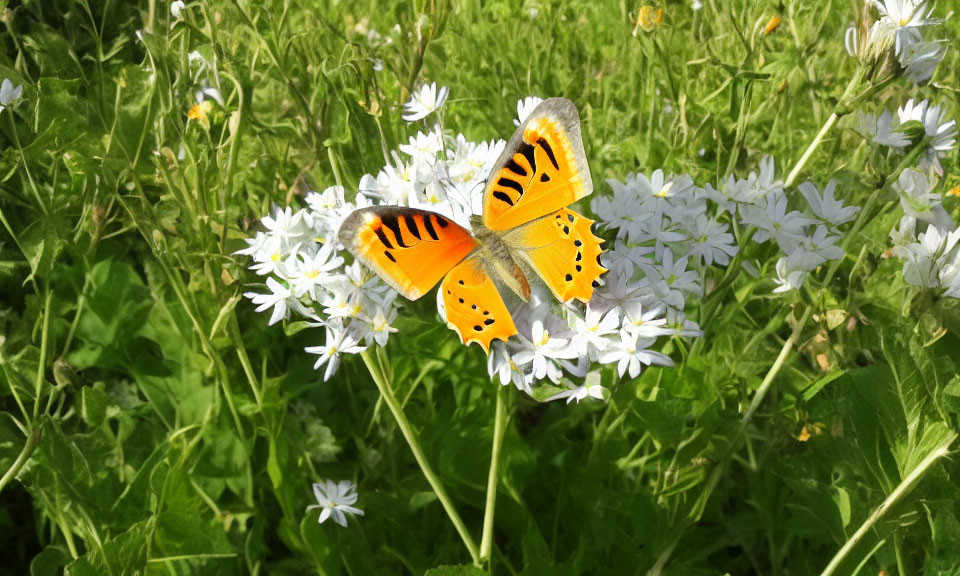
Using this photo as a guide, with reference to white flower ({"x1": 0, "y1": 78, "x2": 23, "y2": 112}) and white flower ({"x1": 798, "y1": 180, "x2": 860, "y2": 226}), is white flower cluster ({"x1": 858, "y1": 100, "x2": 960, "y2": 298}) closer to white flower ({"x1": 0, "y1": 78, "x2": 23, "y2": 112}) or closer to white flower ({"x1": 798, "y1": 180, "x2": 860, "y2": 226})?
white flower ({"x1": 798, "y1": 180, "x2": 860, "y2": 226})

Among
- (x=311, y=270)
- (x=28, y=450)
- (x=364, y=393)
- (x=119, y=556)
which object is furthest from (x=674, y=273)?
(x=28, y=450)

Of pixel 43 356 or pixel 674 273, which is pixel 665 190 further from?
pixel 43 356

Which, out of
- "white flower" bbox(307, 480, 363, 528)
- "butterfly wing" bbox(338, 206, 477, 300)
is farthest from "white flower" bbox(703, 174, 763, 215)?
"white flower" bbox(307, 480, 363, 528)

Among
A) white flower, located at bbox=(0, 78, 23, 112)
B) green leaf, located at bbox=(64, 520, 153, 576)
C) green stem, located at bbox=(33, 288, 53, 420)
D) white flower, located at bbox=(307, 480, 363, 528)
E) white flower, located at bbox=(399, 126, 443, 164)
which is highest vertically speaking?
white flower, located at bbox=(0, 78, 23, 112)

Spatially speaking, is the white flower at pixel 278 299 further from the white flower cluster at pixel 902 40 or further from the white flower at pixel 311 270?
the white flower cluster at pixel 902 40

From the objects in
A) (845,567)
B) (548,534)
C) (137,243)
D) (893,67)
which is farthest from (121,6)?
(845,567)

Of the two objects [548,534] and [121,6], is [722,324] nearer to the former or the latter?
[548,534]
